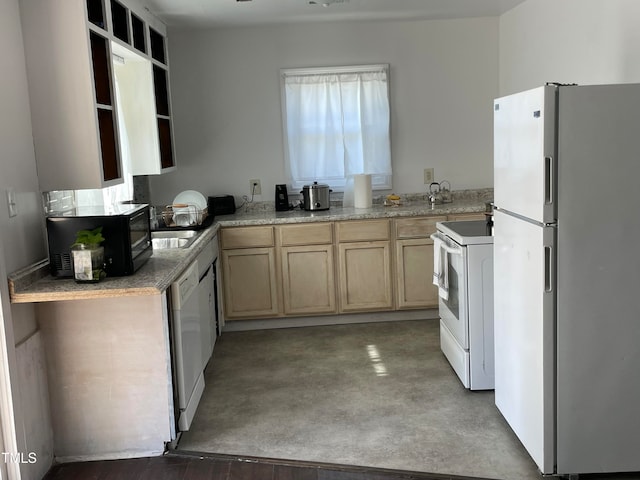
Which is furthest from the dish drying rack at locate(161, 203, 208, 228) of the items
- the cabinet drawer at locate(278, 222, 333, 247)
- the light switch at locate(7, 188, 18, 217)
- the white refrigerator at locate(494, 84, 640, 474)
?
the white refrigerator at locate(494, 84, 640, 474)

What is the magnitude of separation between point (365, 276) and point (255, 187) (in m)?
1.19

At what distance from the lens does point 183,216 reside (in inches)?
180

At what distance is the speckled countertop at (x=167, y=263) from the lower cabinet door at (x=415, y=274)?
0.80 feet

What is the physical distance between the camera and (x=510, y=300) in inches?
115

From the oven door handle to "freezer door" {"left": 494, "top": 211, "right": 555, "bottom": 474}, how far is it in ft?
1.40

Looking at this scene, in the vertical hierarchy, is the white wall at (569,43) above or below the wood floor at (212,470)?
above

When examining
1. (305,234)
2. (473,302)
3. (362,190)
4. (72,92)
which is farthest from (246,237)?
(72,92)

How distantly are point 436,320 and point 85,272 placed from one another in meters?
3.00

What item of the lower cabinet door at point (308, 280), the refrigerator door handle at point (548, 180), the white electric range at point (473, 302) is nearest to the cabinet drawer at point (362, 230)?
the lower cabinet door at point (308, 280)

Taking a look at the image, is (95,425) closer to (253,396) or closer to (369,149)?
(253,396)

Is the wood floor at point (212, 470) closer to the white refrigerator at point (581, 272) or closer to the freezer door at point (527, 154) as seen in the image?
the white refrigerator at point (581, 272)

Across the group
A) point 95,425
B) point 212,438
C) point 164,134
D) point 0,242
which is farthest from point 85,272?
point 164,134

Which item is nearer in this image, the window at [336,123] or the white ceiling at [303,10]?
the white ceiling at [303,10]

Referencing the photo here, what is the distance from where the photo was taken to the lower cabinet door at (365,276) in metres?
4.94
